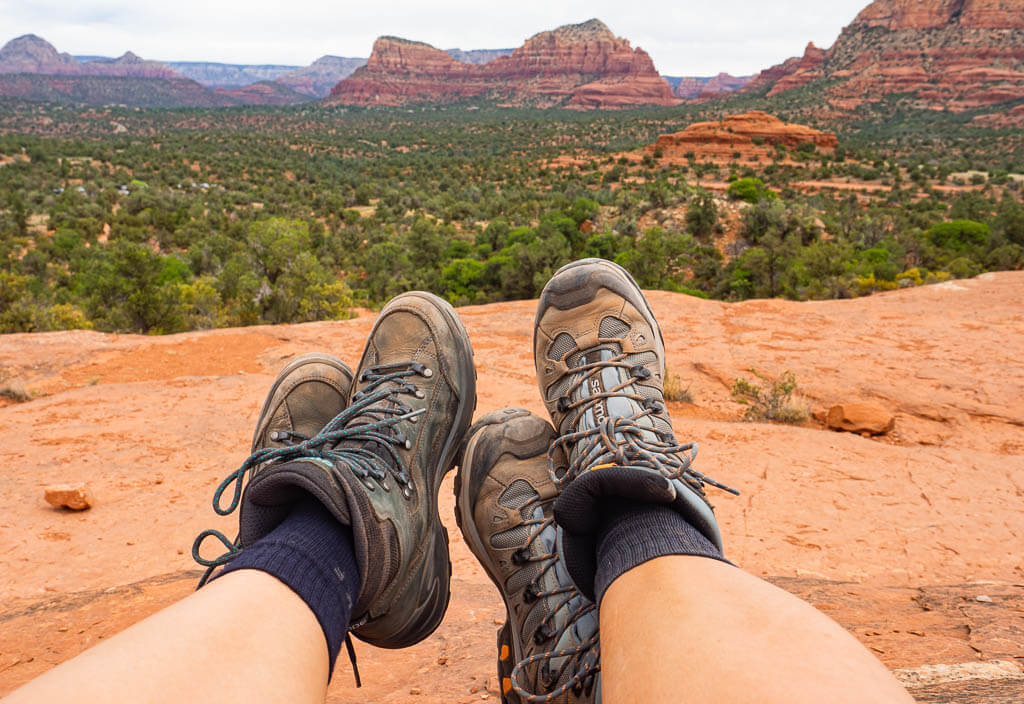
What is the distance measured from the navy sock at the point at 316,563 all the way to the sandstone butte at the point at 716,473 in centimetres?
70

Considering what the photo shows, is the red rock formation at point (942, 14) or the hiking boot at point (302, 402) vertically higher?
the red rock formation at point (942, 14)

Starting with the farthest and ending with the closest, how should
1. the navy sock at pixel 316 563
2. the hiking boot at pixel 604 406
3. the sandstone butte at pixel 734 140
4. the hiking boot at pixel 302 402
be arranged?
the sandstone butte at pixel 734 140 < the hiking boot at pixel 302 402 < the hiking boot at pixel 604 406 < the navy sock at pixel 316 563

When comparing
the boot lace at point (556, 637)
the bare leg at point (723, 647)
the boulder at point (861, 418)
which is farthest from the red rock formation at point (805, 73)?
the bare leg at point (723, 647)

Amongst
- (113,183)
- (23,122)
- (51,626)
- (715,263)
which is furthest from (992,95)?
(23,122)

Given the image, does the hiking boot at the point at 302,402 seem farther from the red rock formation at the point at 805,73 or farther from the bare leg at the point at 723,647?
the red rock formation at the point at 805,73

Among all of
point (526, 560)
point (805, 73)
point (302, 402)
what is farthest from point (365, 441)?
point (805, 73)

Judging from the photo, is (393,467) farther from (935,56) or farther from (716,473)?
(935,56)

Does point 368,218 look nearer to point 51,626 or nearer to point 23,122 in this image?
point 51,626

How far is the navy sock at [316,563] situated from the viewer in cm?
138

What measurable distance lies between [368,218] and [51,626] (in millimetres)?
26313

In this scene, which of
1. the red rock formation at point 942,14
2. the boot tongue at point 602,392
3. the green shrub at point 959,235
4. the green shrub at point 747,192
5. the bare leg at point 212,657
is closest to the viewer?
the bare leg at point 212,657

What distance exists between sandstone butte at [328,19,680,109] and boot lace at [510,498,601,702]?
399ft

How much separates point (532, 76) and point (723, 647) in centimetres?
14463

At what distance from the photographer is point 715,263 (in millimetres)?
19266
